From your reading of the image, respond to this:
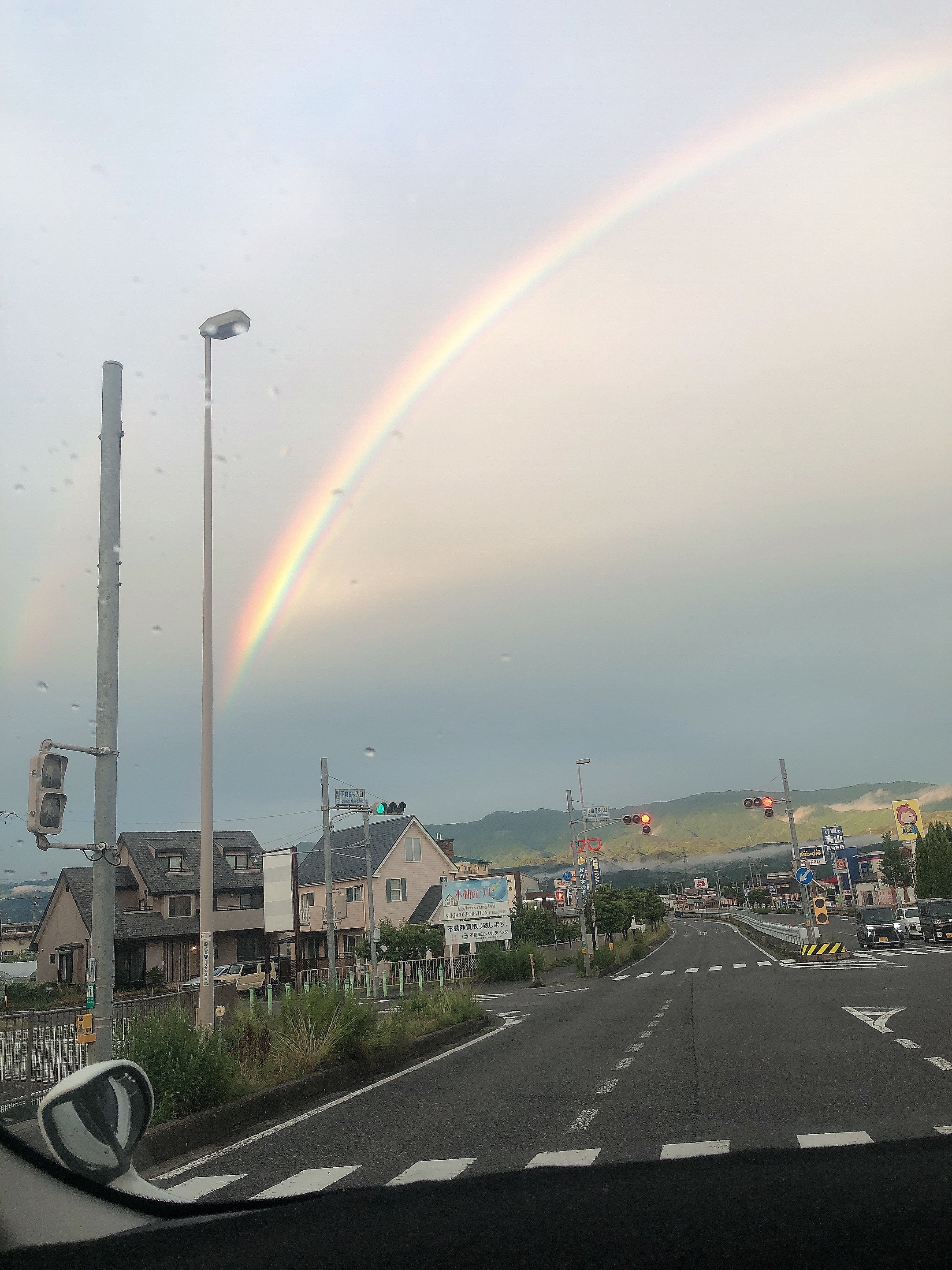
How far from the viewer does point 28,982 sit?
3747 cm

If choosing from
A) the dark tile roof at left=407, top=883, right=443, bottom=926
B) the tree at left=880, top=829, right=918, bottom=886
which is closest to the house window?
the dark tile roof at left=407, top=883, right=443, bottom=926

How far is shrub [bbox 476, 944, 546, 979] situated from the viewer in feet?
123

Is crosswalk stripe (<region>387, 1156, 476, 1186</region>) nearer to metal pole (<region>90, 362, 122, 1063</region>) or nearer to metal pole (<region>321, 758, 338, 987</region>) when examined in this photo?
metal pole (<region>90, 362, 122, 1063</region>)

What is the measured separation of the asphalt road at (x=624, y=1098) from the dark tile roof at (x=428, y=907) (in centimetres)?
3957

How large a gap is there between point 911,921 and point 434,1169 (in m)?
53.3

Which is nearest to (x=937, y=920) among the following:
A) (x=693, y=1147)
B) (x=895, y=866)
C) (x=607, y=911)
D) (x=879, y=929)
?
(x=879, y=929)

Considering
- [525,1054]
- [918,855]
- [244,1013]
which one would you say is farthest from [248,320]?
[918,855]

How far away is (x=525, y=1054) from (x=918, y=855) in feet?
300

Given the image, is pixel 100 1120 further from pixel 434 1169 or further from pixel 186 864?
pixel 186 864

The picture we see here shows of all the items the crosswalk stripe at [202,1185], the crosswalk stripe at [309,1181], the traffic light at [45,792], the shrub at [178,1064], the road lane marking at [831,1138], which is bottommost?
the crosswalk stripe at [202,1185]

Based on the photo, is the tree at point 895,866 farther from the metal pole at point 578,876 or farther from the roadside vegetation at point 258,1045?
the roadside vegetation at point 258,1045

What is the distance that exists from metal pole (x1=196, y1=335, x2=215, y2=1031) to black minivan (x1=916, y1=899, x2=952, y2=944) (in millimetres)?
35783

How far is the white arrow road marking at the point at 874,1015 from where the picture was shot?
1368 cm

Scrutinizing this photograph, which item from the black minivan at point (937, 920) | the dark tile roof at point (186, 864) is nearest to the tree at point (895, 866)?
the black minivan at point (937, 920)
